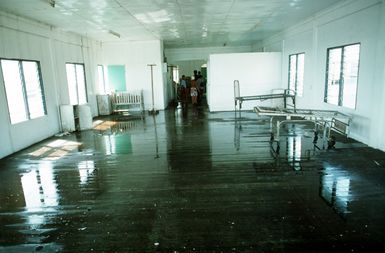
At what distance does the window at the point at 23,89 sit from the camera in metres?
5.83

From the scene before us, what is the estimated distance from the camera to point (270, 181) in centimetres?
380

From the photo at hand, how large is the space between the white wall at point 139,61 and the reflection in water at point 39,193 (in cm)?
706

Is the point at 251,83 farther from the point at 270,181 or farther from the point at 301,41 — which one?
the point at 270,181

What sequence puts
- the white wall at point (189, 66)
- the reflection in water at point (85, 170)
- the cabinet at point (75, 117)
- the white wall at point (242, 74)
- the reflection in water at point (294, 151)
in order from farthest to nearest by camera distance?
the white wall at point (189, 66) → the white wall at point (242, 74) → the cabinet at point (75, 117) → the reflection in water at point (294, 151) → the reflection in water at point (85, 170)

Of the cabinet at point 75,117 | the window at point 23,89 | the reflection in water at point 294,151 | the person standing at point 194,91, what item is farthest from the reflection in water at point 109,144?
the person standing at point 194,91

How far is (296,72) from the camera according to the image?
927 centimetres

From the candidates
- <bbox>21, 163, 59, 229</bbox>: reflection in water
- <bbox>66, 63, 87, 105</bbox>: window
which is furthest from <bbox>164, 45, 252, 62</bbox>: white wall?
<bbox>21, 163, 59, 229</bbox>: reflection in water

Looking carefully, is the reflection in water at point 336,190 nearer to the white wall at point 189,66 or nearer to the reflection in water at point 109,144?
the reflection in water at point 109,144

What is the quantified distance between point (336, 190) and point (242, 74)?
7.53 m

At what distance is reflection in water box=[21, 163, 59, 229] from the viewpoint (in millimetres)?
3092

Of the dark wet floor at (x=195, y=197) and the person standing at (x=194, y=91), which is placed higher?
the person standing at (x=194, y=91)

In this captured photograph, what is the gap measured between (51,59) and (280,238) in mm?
7247

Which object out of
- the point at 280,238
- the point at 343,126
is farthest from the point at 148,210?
the point at 343,126

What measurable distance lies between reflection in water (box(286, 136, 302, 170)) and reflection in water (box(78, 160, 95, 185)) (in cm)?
317
